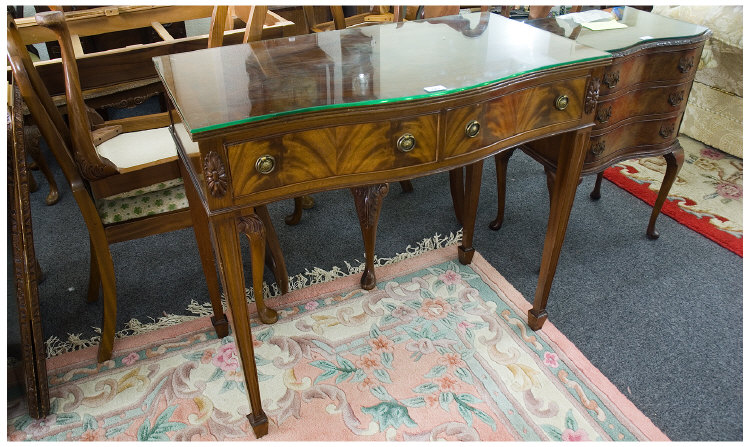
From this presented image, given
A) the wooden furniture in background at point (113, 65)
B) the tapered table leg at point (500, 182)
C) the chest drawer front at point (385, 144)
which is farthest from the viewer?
the tapered table leg at point (500, 182)

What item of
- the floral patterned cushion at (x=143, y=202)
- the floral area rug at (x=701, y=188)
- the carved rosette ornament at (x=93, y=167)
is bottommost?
the floral area rug at (x=701, y=188)

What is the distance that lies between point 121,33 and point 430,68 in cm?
239

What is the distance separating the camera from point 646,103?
6.01 feet

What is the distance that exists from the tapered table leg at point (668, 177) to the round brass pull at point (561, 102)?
88 cm

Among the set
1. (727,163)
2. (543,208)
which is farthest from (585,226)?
(727,163)

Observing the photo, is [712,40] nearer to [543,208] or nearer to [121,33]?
[543,208]

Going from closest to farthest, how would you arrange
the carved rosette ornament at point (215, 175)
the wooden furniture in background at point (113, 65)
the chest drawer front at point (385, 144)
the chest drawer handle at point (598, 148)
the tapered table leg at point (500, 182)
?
1. the carved rosette ornament at point (215, 175)
2. the chest drawer front at point (385, 144)
3. the chest drawer handle at point (598, 148)
4. the wooden furniture in background at point (113, 65)
5. the tapered table leg at point (500, 182)

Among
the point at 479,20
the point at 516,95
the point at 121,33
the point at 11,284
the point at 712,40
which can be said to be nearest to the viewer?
the point at 516,95

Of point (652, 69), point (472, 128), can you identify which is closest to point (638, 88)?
point (652, 69)

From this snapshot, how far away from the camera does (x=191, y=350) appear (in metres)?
1.72

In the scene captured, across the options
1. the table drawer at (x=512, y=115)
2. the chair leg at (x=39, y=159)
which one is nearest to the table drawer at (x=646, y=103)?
the table drawer at (x=512, y=115)

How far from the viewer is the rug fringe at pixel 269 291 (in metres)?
1.76

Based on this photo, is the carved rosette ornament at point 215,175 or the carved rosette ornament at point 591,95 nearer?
the carved rosette ornament at point 215,175

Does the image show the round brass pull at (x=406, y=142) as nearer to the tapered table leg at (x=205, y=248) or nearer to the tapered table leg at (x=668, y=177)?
the tapered table leg at (x=205, y=248)
